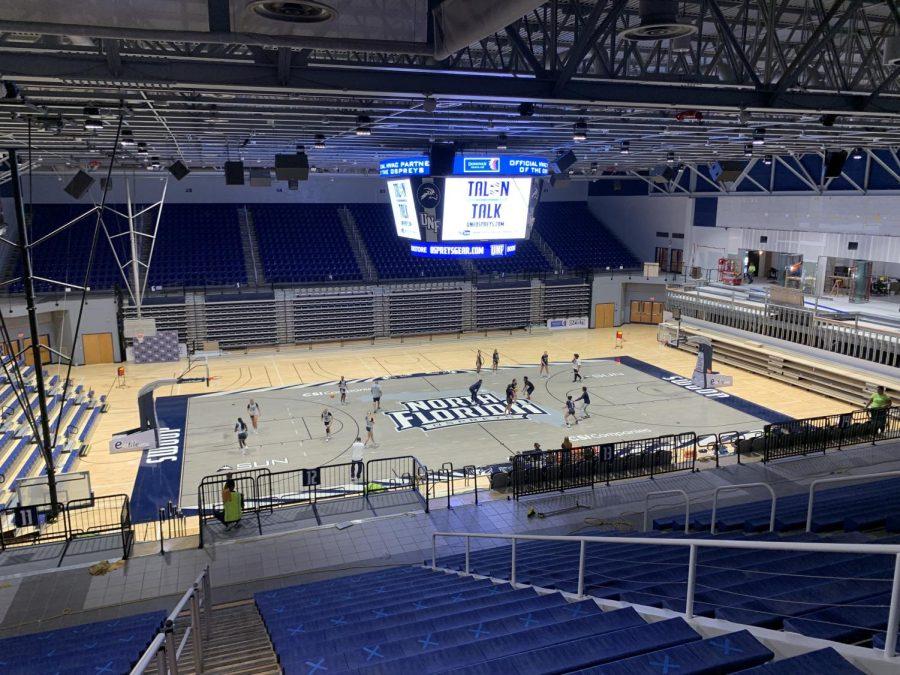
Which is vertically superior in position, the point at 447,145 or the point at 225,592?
the point at 447,145

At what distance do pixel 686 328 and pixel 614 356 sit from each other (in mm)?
4258

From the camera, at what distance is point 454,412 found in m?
23.8

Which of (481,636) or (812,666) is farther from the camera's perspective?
(481,636)

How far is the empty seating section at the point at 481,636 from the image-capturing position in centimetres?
381

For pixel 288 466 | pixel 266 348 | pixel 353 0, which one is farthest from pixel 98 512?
pixel 266 348

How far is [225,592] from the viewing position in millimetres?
11070

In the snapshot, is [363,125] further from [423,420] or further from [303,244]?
[303,244]

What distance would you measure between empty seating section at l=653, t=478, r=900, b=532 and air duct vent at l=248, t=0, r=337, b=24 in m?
8.14

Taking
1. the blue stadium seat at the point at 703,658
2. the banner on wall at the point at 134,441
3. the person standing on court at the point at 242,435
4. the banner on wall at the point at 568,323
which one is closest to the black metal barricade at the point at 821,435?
the blue stadium seat at the point at 703,658

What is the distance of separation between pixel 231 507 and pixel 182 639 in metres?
7.14

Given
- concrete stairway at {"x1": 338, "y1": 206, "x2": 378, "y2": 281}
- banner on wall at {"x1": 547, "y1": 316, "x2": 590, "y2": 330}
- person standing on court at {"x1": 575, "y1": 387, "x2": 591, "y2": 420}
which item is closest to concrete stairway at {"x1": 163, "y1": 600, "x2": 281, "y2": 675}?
person standing on court at {"x1": 575, "y1": 387, "x2": 591, "y2": 420}

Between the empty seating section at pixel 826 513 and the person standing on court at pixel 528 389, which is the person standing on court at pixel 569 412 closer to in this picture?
the person standing on court at pixel 528 389

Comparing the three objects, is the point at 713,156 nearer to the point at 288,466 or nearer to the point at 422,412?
the point at 422,412

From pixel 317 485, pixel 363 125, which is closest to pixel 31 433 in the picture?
pixel 317 485
